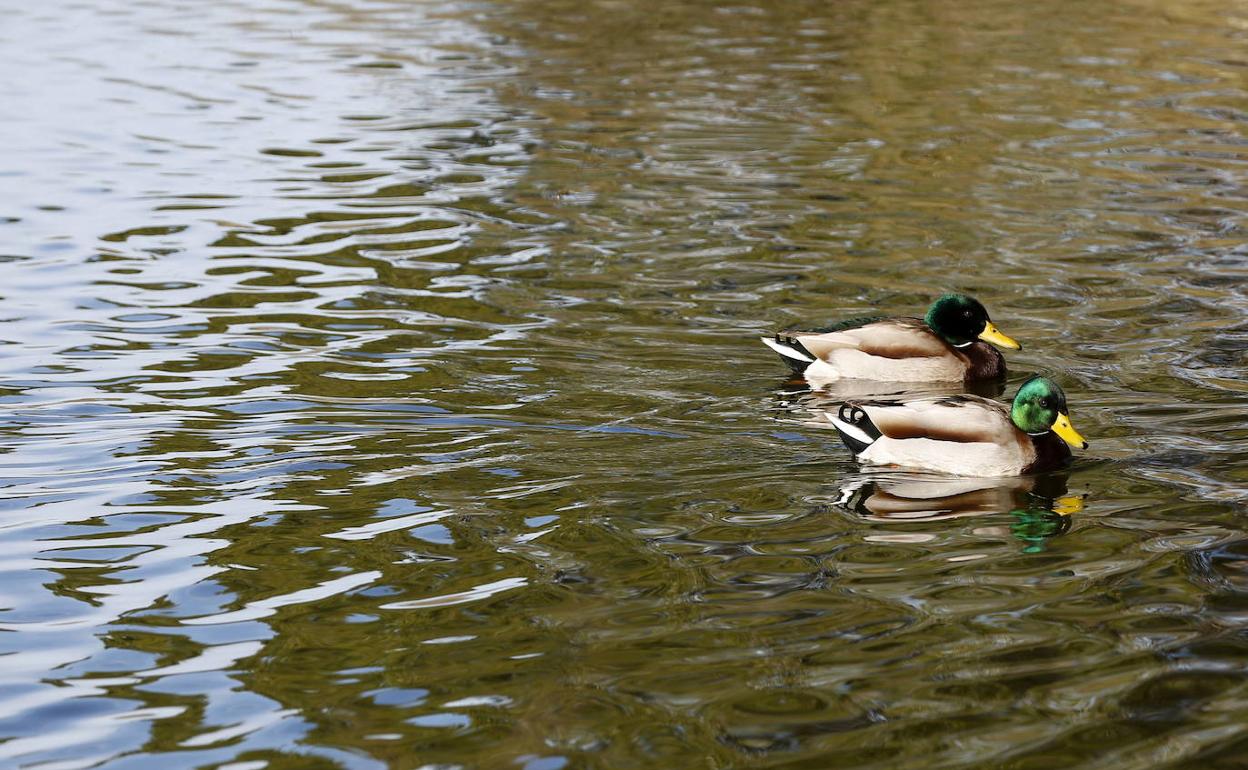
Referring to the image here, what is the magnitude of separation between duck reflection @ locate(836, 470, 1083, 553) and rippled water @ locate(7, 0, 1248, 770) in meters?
0.03

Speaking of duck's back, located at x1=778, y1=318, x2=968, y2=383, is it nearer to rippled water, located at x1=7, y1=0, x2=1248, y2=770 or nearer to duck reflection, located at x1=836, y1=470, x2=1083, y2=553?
rippled water, located at x1=7, y1=0, x2=1248, y2=770

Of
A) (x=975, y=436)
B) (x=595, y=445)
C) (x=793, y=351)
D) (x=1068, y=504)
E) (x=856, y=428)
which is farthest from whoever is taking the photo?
(x=793, y=351)

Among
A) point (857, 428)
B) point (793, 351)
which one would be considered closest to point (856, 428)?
point (857, 428)

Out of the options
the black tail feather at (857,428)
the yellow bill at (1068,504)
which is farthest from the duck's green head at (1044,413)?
the black tail feather at (857,428)

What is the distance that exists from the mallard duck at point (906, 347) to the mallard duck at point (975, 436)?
1616mm

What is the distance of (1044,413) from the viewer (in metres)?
8.02

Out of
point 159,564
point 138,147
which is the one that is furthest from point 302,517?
point 138,147

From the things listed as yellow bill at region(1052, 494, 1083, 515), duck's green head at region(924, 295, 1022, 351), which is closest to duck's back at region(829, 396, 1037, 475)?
yellow bill at region(1052, 494, 1083, 515)

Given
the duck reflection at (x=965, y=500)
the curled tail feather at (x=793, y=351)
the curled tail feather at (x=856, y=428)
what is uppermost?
the curled tail feather at (x=856, y=428)

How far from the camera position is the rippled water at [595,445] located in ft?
18.0

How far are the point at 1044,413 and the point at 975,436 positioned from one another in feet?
1.15

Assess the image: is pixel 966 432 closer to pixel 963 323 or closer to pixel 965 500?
pixel 965 500

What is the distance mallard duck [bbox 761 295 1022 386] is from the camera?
9.74 metres

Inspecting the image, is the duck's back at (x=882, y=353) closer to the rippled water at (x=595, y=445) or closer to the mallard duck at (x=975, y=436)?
the rippled water at (x=595, y=445)
